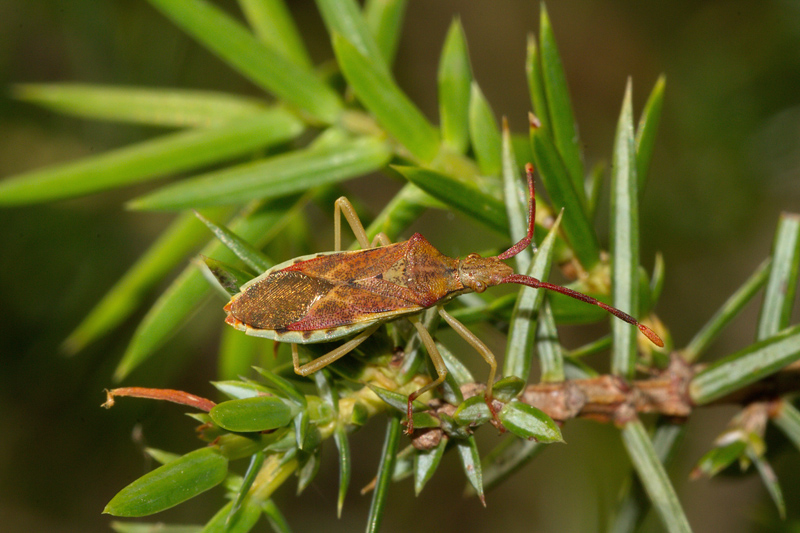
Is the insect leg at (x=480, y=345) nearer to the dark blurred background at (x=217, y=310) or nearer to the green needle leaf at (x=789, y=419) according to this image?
the green needle leaf at (x=789, y=419)

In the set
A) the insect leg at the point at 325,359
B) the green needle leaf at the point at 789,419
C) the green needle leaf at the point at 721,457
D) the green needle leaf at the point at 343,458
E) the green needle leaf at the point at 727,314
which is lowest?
the green needle leaf at the point at 789,419

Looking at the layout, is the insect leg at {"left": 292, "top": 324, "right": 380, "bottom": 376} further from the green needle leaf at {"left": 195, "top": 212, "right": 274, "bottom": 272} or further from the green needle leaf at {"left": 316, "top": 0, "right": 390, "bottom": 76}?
the green needle leaf at {"left": 316, "top": 0, "right": 390, "bottom": 76}

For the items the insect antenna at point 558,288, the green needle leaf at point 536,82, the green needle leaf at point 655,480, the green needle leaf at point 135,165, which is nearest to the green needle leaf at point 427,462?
the insect antenna at point 558,288

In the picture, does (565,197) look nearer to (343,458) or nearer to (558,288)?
(558,288)

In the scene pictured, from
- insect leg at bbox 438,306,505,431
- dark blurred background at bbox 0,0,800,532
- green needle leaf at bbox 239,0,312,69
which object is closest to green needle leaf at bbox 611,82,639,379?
insect leg at bbox 438,306,505,431

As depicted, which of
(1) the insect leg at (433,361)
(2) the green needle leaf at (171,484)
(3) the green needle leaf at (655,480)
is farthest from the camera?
(3) the green needle leaf at (655,480)
